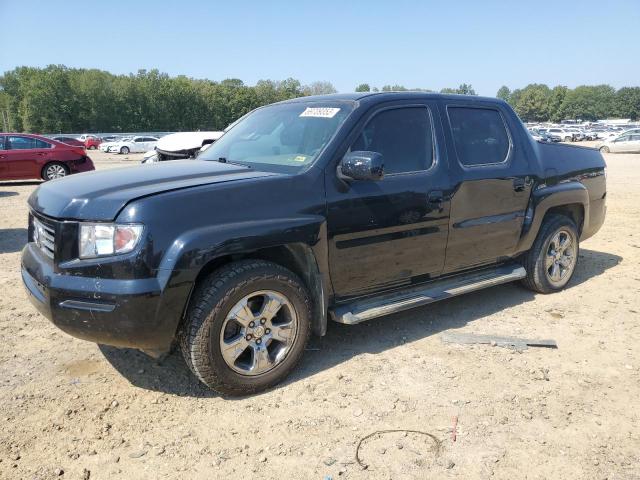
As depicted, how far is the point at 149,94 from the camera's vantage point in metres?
91.5

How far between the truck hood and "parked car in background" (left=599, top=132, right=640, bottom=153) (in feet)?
112

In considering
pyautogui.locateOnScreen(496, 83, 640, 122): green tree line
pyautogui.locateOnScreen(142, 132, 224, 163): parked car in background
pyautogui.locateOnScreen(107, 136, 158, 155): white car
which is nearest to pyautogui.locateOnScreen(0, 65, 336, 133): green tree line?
pyautogui.locateOnScreen(107, 136, 158, 155): white car

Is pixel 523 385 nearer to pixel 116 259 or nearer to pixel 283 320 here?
pixel 283 320

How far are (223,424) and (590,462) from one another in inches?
78.4

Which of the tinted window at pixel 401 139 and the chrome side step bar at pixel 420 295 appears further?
the tinted window at pixel 401 139

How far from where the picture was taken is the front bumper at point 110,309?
9.38ft

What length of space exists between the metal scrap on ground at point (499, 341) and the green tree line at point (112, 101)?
282 feet

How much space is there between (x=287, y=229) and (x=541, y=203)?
2795 millimetres

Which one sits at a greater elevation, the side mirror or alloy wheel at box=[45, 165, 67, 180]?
the side mirror

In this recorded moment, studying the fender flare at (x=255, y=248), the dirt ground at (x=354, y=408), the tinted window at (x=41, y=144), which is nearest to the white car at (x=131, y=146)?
the tinted window at (x=41, y=144)

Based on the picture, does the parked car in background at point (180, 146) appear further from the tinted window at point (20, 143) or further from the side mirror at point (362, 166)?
the side mirror at point (362, 166)

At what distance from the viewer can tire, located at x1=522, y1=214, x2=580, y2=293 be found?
514 centimetres

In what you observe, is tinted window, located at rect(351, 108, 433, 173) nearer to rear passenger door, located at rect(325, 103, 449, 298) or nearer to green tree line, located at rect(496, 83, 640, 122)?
rear passenger door, located at rect(325, 103, 449, 298)

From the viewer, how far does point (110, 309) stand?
2.87 meters
